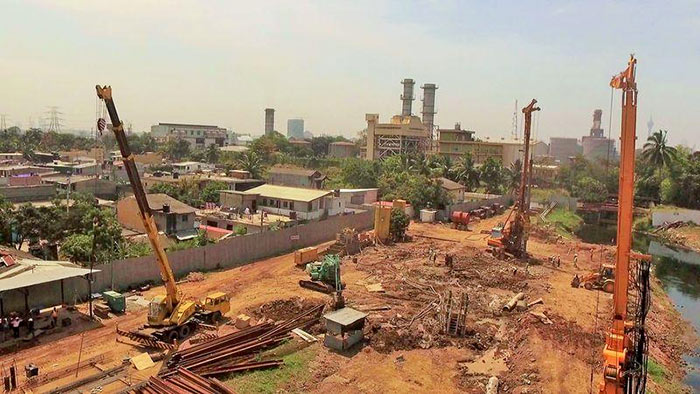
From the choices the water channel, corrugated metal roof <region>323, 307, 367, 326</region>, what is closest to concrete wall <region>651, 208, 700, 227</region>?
the water channel

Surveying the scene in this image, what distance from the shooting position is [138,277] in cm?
2512

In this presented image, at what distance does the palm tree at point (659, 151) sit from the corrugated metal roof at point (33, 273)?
63712 mm

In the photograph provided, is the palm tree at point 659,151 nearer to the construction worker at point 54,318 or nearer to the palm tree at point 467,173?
the palm tree at point 467,173

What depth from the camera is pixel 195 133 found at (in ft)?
547

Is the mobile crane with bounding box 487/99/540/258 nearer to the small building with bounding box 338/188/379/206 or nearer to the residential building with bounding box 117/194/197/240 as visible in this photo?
the small building with bounding box 338/188/379/206

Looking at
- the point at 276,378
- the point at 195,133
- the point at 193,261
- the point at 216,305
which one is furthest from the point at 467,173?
the point at 195,133

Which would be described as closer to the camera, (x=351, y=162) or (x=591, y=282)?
(x=591, y=282)

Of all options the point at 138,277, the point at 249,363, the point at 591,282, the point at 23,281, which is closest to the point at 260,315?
the point at 249,363

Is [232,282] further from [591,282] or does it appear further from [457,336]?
[591,282]

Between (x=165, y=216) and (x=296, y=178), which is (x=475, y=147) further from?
(x=165, y=216)

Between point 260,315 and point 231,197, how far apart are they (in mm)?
24600

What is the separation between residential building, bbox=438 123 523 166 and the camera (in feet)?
318

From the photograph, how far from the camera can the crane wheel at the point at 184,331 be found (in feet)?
63.7

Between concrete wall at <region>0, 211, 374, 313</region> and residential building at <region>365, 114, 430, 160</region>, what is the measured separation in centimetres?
6056
